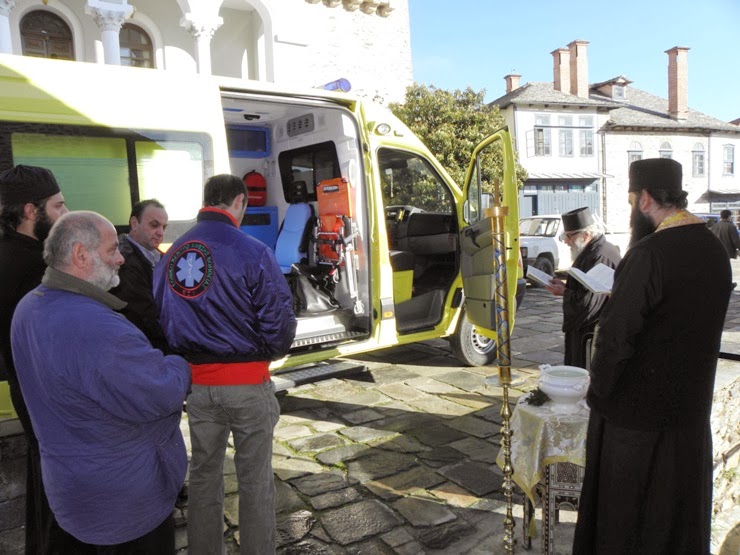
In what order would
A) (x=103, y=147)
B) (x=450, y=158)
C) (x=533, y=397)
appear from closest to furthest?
(x=533, y=397)
(x=103, y=147)
(x=450, y=158)

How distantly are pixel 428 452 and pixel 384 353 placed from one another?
308 centimetres

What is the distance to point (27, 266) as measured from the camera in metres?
2.43

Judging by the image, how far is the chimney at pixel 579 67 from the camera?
2981cm

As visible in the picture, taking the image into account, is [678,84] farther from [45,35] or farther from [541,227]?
[45,35]

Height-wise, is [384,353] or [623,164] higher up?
[623,164]

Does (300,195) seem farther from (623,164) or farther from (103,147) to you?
(623,164)

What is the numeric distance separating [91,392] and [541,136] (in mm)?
28918

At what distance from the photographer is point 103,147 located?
410 centimetres

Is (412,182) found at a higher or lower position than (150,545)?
higher

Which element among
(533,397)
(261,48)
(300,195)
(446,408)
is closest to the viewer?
→ (533,397)

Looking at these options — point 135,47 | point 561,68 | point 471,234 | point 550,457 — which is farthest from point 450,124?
point 561,68

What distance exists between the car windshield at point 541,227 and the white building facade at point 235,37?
17.3ft

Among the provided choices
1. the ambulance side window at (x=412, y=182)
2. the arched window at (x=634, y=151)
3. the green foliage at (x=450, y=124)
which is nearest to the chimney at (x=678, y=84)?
the arched window at (x=634, y=151)

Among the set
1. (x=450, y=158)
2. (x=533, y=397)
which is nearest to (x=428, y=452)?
(x=533, y=397)
